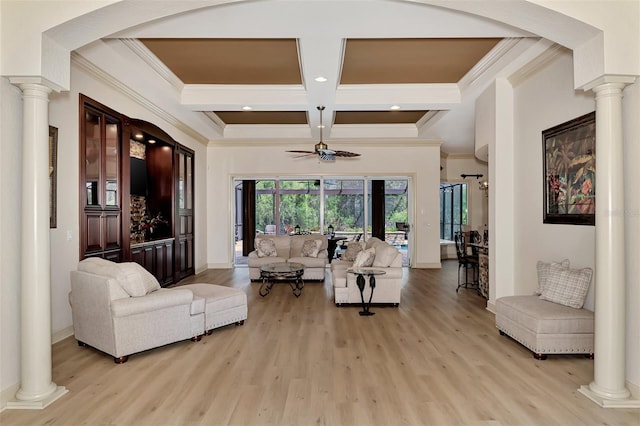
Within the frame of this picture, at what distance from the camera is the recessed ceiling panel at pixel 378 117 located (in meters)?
7.51

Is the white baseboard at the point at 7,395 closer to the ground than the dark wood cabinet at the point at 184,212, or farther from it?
closer to the ground

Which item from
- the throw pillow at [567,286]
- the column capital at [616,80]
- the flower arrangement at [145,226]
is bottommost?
the throw pillow at [567,286]

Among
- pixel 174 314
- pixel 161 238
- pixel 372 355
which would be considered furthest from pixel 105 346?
pixel 161 238

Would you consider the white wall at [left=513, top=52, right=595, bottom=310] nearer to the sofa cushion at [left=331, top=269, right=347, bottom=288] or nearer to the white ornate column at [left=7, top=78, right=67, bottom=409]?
the sofa cushion at [left=331, top=269, right=347, bottom=288]

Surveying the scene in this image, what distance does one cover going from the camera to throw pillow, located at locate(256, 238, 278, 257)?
763 centimetres

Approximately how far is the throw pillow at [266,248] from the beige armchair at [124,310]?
3616 mm

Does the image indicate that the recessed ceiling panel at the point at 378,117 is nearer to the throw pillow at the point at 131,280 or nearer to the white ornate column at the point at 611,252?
the white ornate column at the point at 611,252

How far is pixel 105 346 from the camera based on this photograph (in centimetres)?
353

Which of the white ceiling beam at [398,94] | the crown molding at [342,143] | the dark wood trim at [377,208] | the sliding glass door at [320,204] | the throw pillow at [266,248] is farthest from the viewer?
the dark wood trim at [377,208]

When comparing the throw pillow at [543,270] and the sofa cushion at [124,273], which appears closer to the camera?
the sofa cushion at [124,273]

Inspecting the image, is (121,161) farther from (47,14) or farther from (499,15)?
(499,15)

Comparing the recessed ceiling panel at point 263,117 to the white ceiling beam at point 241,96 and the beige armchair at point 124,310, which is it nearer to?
the white ceiling beam at point 241,96

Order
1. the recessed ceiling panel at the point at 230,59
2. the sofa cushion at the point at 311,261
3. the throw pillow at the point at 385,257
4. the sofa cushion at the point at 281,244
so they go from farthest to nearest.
Result: the sofa cushion at the point at 281,244, the sofa cushion at the point at 311,261, the throw pillow at the point at 385,257, the recessed ceiling panel at the point at 230,59

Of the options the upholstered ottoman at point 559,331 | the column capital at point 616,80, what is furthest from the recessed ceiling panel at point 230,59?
the upholstered ottoman at point 559,331
